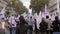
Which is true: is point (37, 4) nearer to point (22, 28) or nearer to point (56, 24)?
point (56, 24)

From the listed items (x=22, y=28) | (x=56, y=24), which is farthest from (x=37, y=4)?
(x=22, y=28)

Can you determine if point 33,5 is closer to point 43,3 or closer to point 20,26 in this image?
point 43,3

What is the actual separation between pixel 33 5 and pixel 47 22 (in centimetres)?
7419

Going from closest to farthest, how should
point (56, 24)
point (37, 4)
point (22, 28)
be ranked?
point (22, 28), point (56, 24), point (37, 4)

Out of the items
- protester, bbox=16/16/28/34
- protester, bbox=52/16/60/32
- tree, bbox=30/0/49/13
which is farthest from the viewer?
tree, bbox=30/0/49/13

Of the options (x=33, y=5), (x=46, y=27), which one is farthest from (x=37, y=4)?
(x=46, y=27)

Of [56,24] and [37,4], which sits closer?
[56,24]

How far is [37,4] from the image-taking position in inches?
3489

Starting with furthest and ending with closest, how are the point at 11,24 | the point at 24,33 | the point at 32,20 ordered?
the point at 11,24, the point at 32,20, the point at 24,33

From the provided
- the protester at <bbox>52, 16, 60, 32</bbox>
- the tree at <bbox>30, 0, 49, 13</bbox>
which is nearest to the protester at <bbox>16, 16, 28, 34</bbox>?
the protester at <bbox>52, 16, 60, 32</bbox>

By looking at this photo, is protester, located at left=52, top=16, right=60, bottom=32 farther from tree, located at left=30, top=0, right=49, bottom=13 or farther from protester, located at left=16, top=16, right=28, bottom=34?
tree, located at left=30, top=0, right=49, bottom=13

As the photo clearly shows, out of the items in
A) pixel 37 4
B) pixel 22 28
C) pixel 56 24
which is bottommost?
pixel 22 28

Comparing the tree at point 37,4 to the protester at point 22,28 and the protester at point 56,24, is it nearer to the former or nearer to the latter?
the protester at point 56,24

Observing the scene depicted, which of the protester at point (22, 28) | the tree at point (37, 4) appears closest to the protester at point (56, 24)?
the protester at point (22, 28)
